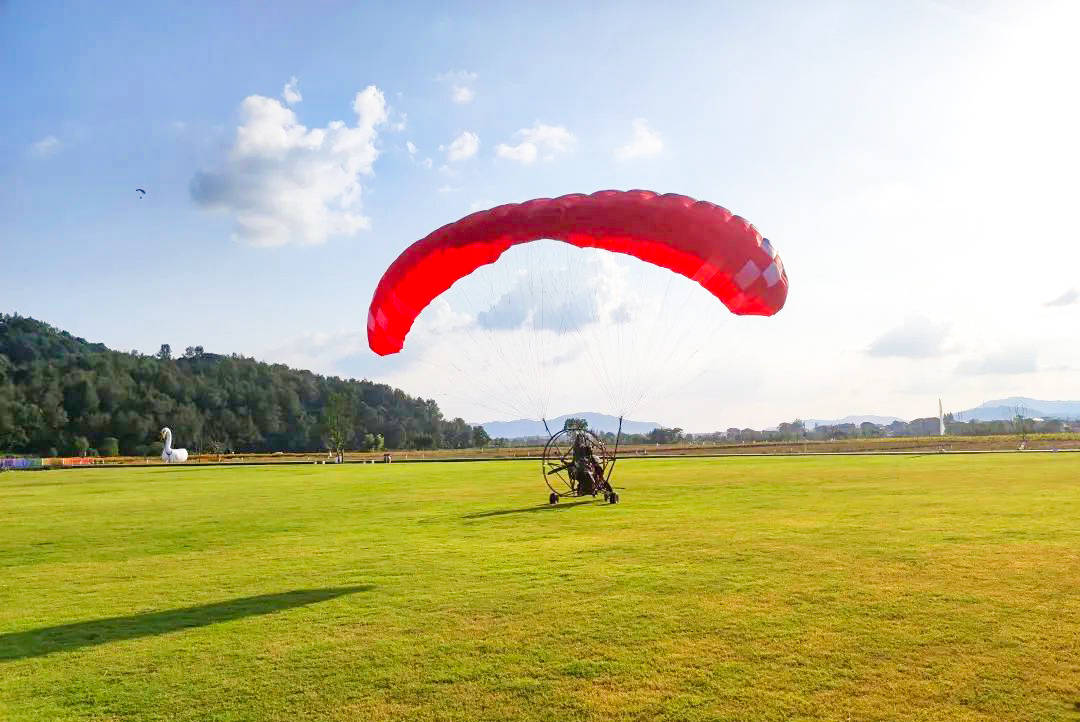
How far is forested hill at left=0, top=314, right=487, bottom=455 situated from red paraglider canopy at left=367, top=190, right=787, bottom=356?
9396cm

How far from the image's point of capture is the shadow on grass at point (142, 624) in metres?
8.22

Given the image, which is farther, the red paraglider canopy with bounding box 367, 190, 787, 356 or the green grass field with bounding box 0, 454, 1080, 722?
the red paraglider canopy with bounding box 367, 190, 787, 356

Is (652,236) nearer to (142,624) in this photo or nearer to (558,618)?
(558,618)

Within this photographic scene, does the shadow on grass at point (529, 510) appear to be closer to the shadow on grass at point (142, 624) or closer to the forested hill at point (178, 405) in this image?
the shadow on grass at point (142, 624)

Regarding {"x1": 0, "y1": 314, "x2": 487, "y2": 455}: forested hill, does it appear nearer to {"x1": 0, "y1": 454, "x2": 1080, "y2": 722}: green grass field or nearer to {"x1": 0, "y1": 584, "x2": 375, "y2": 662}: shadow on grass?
{"x1": 0, "y1": 454, "x2": 1080, "y2": 722}: green grass field

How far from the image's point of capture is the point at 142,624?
9.02 metres

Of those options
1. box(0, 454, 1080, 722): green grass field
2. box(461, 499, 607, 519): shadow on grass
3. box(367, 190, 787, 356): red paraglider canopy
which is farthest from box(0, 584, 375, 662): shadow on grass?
box(461, 499, 607, 519): shadow on grass

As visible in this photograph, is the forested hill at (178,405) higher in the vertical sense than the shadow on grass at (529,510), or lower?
higher

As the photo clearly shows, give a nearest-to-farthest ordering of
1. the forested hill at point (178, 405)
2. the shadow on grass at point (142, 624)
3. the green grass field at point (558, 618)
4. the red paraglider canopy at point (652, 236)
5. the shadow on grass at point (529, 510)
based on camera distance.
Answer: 1. the green grass field at point (558, 618)
2. the shadow on grass at point (142, 624)
3. the red paraglider canopy at point (652, 236)
4. the shadow on grass at point (529, 510)
5. the forested hill at point (178, 405)

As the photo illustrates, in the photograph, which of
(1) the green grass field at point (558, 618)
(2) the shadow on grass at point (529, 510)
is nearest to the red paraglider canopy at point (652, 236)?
(1) the green grass field at point (558, 618)

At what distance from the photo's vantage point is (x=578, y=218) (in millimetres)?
14055

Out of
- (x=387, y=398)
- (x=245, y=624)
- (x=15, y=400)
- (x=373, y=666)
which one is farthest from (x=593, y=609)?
(x=387, y=398)

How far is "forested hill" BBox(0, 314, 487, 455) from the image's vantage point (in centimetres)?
9275

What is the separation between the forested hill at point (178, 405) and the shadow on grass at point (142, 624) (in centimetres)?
9544
